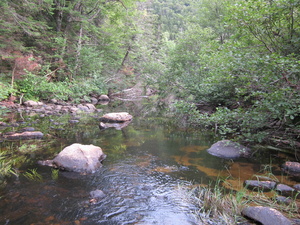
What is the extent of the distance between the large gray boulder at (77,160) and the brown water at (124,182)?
21 cm

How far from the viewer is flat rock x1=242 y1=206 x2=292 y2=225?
270 centimetres

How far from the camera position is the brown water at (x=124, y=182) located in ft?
10.4

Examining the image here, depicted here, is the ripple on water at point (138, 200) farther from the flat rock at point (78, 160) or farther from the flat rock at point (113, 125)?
the flat rock at point (113, 125)

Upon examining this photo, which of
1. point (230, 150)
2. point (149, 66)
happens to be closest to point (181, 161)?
point (230, 150)

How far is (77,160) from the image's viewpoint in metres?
4.79

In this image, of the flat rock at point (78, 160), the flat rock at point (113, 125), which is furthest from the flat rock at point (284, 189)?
the flat rock at point (113, 125)

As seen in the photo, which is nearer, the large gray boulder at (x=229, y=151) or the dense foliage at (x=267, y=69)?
the dense foliage at (x=267, y=69)

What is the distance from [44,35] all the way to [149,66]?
747cm

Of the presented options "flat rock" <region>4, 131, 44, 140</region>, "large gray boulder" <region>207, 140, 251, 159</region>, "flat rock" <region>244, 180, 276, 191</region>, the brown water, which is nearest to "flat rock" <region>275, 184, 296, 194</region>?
"flat rock" <region>244, 180, 276, 191</region>

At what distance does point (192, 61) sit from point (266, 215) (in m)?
10.9

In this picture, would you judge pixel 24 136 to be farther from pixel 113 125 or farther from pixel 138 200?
pixel 138 200

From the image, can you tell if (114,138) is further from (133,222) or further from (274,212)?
(274,212)

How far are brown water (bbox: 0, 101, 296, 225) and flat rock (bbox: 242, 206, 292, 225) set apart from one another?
33.3 inches

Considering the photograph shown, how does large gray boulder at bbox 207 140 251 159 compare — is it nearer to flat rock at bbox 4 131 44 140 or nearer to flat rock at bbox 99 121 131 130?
flat rock at bbox 99 121 131 130
